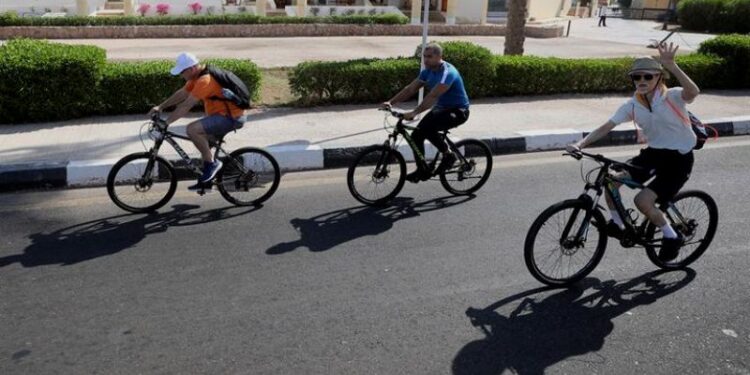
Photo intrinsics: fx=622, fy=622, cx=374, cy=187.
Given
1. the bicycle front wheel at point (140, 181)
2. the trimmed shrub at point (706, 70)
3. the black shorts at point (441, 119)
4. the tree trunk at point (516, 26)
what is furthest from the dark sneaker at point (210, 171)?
the trimmed shrub at point (706, 70)

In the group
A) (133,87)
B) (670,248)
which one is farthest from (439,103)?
(133,87)

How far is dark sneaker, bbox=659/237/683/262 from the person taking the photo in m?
4.60

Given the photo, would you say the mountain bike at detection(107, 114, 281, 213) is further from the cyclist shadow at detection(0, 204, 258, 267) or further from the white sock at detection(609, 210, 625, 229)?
the white sock at detection(609, 210, 625, 229)

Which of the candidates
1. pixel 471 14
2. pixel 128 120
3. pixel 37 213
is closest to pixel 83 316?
pixel 37 213

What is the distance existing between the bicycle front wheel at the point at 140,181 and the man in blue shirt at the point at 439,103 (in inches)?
89.4

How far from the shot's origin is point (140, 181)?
596 centimetres

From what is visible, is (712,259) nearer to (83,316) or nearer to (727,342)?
(727,342)

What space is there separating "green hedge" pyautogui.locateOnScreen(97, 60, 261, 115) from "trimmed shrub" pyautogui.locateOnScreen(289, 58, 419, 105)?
76.5 inches

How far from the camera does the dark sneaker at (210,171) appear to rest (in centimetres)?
602

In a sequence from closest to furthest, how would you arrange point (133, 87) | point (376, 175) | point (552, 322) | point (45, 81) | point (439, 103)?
point (552, 322)
point (376, 175)
point (439, 103)
point (45, 81)
point (133, 87)

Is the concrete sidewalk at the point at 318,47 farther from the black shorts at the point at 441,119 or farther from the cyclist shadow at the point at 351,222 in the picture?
the cyclist shadow at the point at 351,222

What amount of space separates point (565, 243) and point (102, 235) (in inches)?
152

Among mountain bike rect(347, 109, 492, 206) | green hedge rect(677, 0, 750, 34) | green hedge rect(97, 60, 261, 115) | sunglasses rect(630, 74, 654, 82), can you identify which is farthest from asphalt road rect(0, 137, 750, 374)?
green hedge rect(677, 0, 750, 34)

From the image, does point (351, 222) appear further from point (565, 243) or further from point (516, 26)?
point (516, 26)
